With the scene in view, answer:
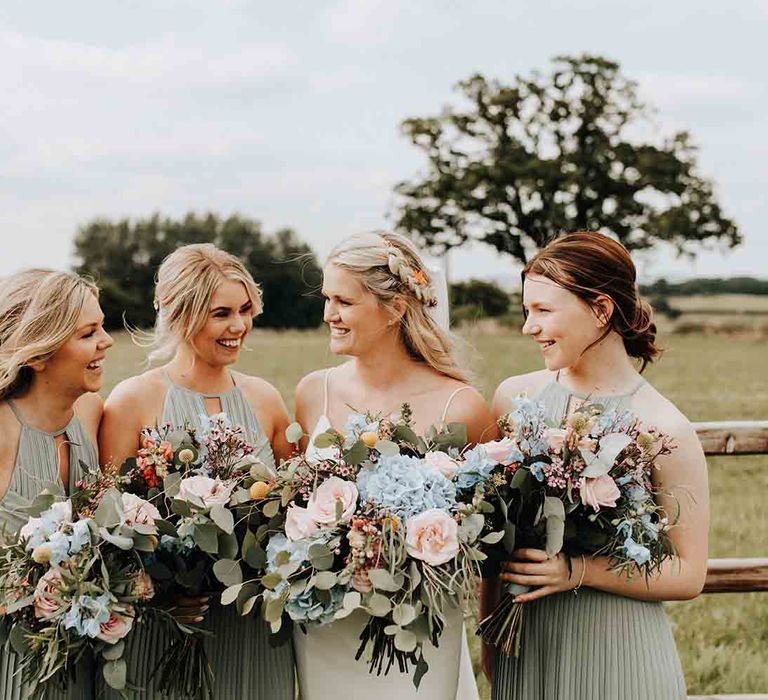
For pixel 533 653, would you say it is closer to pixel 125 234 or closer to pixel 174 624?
pixel 174 624

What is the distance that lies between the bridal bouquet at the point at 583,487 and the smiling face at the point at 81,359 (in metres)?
1.47

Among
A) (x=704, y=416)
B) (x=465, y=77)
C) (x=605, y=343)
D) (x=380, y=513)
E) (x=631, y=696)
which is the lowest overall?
(x=704, y=416)

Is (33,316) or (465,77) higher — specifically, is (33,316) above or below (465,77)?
below

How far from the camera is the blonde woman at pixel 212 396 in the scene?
3660 mm

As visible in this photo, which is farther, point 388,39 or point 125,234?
point 388,39

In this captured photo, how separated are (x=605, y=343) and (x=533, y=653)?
110 centimetres

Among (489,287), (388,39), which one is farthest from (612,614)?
(388,39)

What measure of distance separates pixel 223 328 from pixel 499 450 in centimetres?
140

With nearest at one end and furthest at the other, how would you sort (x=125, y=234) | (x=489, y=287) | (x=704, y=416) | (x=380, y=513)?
1. (x=380, y=513)
2. (x=704, y=416)
3. (x=489, y=287)
4. (x=125, y=234)

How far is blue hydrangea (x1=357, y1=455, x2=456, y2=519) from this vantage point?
9.38 ft

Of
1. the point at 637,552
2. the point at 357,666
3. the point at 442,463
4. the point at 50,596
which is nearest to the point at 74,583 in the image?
the point at 50,596

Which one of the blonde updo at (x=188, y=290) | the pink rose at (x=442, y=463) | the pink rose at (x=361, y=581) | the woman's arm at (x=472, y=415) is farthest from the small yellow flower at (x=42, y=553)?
the woman's arm at (x=472, y=415)

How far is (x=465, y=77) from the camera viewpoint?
156ft

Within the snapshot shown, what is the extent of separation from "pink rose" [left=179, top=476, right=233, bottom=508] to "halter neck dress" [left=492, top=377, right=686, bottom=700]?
43.4 inches
